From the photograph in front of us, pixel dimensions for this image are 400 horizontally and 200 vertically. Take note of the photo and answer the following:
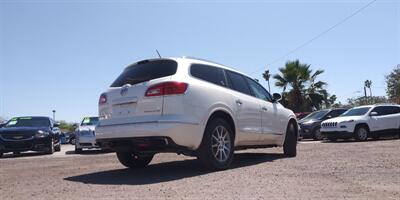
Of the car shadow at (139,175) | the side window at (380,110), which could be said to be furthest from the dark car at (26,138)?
the side window at (380,110)

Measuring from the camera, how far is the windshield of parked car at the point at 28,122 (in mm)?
16016

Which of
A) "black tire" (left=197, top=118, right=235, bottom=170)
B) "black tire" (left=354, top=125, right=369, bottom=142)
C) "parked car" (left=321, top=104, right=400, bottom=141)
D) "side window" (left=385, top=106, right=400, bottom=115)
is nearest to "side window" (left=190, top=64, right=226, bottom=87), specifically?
"black tire" (left=197, top=118, right=235, bottom=170)

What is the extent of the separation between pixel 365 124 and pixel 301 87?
1695 cm

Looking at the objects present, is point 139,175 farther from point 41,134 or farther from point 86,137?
point 41,134

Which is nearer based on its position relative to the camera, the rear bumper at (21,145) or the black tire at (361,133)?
the rear bumper at (21,145)

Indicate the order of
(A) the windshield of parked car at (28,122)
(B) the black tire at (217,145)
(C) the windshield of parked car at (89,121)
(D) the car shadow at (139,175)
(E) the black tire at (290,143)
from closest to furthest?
1. (D) the car shadow at (139,175)
2. (B) the black tire at (217,145)
3. (E) the black tire at (290,143)
4. (A) the windshield of parked car at (28,122)
5. (C) the windshield of parked car at (89,121)

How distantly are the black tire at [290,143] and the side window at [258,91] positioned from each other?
94cm

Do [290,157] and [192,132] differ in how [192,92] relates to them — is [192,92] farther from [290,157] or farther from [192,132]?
[290,157]

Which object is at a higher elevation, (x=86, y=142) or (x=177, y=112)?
(x=177, y=112)

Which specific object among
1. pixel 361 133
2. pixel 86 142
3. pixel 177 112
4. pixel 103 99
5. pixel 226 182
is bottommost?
pixel 226 182

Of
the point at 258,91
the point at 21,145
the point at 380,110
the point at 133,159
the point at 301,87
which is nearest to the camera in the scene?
the point at 133,159

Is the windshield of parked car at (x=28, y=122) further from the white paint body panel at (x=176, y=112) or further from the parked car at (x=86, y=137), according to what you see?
the white paint body panel at (x=176, y=112)

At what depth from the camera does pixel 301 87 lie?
114 ft

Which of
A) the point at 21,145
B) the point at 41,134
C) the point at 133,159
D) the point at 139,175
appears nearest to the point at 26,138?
the point at 21,145
